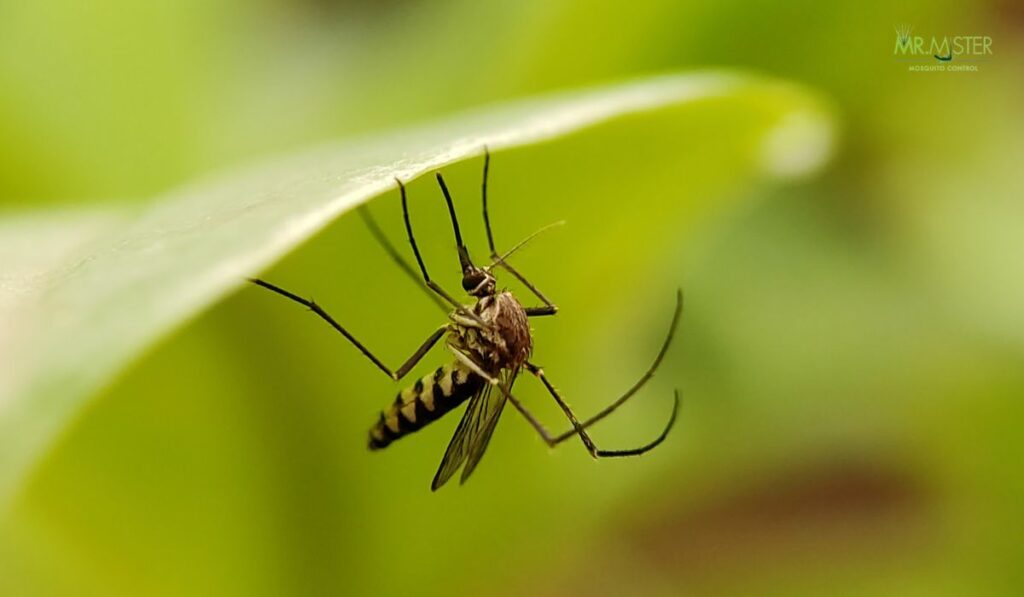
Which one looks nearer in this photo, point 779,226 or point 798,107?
point 798,107

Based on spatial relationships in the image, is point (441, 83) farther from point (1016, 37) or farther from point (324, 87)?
point (1016, 37)

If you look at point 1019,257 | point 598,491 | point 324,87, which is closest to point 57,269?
point 598,491

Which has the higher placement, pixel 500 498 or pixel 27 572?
pixel 27 572

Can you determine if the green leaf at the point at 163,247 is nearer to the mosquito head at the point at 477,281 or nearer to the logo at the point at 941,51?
the mosquito head at the point at 477,281

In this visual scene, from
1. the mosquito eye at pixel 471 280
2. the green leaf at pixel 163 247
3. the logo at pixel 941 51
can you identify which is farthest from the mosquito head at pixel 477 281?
the logo at pixel 941 51

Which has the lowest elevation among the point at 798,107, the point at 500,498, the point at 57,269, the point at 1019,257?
the point at 1019,257

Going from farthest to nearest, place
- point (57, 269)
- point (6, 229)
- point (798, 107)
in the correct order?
point (798, 107)
point (6, 229)
point (57, 269)

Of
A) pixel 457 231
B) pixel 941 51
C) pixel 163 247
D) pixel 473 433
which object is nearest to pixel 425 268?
pixel 457 231
